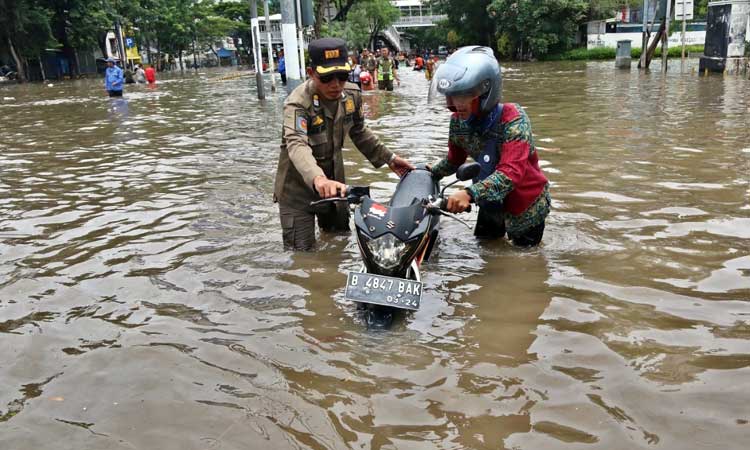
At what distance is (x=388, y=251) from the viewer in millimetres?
3703

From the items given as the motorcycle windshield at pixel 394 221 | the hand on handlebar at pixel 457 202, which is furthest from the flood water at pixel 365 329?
the hand on handlebar at pixel 457 202

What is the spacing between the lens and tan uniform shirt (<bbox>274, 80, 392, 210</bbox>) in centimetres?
473

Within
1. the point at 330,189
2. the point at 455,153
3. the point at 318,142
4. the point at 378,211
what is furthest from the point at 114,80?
the point at 378,211

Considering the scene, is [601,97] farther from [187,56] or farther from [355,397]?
[187,56]

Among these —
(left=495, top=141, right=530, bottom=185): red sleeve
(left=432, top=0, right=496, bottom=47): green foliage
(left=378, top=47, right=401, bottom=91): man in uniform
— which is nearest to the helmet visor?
(left=495, top=141, right=530, bottom=185): red sleeve

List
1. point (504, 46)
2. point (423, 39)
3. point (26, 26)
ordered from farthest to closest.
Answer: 1. point (423, 39)
2. point (504, 46)
3. point (26, 26)

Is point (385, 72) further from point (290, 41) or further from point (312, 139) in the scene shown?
point (312, 139)

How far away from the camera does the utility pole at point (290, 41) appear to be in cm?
1238

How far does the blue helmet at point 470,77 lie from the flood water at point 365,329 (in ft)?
4.42

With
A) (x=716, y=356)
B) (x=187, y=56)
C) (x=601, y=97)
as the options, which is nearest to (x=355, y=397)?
(x=716, y=356)

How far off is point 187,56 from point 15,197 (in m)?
79.6

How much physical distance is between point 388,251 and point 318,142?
165 cm

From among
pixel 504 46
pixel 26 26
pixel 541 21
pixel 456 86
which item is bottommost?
pixel 456 86

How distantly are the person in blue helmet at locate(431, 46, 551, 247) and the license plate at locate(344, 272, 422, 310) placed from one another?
1.96ft
